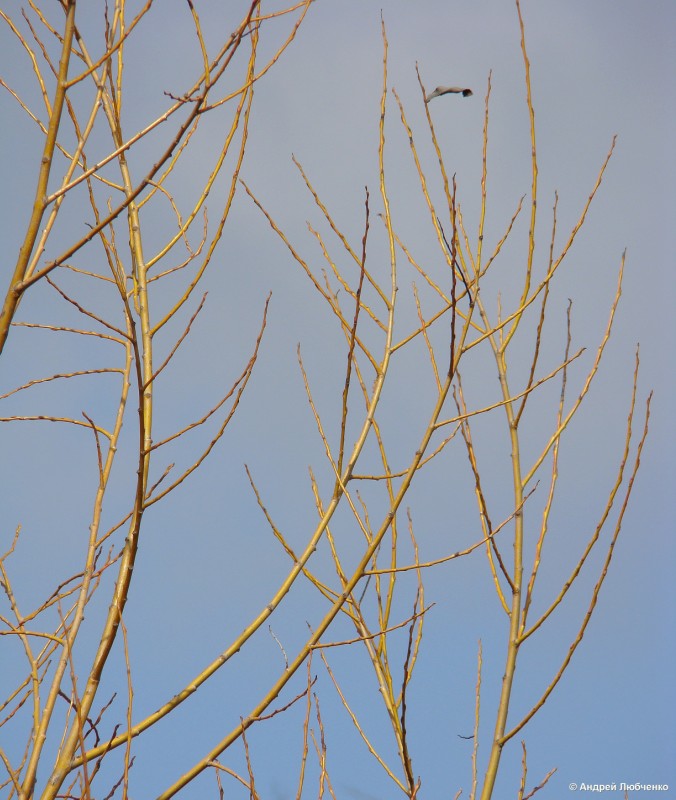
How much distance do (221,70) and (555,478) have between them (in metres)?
1.07

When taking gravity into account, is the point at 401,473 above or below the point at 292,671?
above

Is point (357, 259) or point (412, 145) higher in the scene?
point (412, 145)

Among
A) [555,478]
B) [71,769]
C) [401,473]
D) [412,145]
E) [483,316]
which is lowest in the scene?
[71,769]

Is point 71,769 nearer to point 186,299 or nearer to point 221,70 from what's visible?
point 186,299

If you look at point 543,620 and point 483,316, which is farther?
point 483,316

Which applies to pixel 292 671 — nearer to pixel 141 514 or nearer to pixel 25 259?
pixel 141 514

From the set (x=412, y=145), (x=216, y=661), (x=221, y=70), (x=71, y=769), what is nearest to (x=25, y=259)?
(x=221, y=70)

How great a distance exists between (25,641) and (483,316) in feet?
3.96

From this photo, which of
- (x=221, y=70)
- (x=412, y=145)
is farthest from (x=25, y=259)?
(x=412, y=145)

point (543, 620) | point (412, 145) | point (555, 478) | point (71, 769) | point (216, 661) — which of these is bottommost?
point (71, 769)

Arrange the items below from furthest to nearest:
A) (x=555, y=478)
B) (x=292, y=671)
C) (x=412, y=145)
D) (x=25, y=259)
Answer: (x=412, y=145) < (x=555, y=478) < (x=292, y=671) < (x=25, y=259)

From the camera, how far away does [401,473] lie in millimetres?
1461

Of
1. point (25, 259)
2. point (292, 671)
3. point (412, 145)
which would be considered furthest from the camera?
point (412, 145)

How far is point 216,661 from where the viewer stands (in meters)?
1.25
